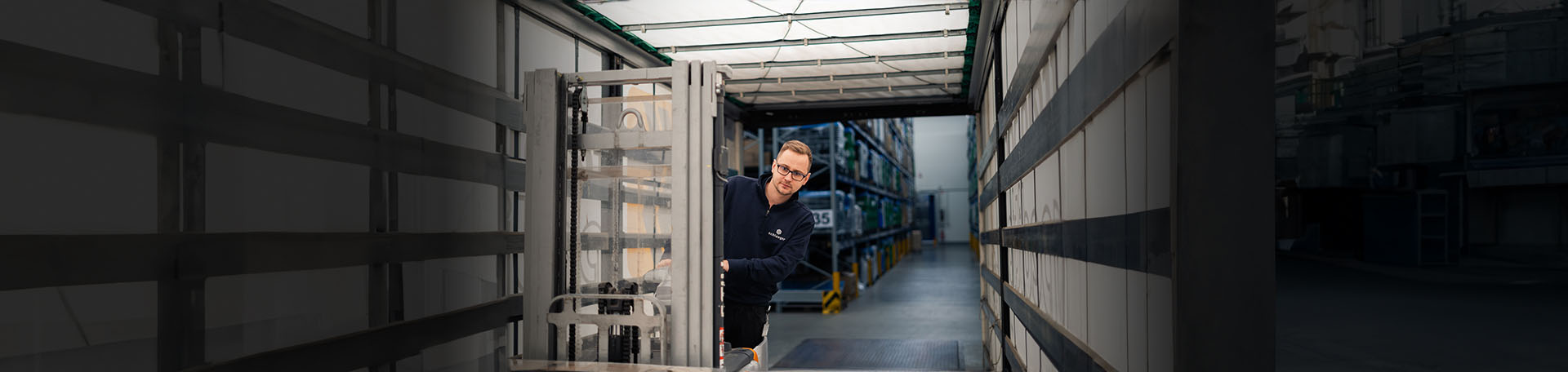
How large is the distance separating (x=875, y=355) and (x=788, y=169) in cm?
379

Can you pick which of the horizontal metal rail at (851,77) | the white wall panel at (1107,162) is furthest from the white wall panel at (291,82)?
the horizontal metal rail at (851,77)

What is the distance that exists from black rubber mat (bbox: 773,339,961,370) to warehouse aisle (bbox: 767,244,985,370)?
0.31 feet

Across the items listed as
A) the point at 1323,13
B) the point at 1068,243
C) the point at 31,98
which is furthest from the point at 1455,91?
the point at 31,98

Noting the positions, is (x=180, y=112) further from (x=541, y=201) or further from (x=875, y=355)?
(x=875, y=355)

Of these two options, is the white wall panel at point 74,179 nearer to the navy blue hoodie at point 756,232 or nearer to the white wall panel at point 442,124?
the white wall panel at point 442,124

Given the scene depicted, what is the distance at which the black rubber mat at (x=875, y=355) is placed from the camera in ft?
23.0

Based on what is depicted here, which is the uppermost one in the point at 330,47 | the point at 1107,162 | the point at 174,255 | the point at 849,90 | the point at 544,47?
the point at 849,90

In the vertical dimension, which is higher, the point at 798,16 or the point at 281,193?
the point at 798,16

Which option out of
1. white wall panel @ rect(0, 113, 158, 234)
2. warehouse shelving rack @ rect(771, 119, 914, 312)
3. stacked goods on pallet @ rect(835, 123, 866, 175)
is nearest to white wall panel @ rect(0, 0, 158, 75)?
white wall panel @ rect(0, 113, 158, 234)

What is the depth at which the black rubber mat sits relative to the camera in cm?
700

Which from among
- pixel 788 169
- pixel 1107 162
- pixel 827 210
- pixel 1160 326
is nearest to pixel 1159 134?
pixel 1160 326

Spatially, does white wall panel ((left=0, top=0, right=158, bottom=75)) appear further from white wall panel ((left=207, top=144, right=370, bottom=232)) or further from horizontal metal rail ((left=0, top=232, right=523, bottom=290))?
horizontal metal rail ((left=0, top=232, right=523, bottom=290))

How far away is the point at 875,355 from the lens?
753cm

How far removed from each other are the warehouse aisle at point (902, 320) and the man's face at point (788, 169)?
10.9ft
